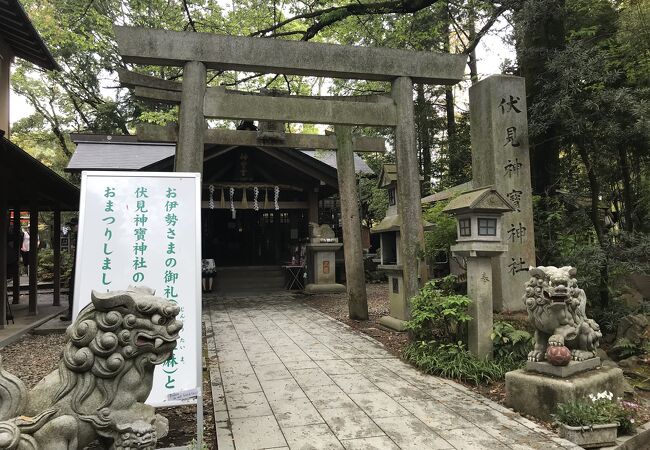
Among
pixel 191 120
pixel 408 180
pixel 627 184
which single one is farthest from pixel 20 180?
pixel 627 184

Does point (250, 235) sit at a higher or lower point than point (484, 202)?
higher

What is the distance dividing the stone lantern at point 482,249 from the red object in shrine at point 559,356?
4.53 ft

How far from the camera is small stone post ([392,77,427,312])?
22.6 ft

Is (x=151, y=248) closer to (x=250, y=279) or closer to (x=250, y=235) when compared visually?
(x=250, y=279)

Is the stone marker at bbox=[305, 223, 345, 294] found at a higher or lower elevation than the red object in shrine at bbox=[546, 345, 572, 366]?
higher

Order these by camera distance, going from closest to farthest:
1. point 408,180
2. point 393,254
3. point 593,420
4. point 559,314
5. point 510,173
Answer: point 593,420, point 559,314, point 510,173, point 408,180, point 393,254

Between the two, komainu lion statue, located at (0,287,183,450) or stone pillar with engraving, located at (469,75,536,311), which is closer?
komainu lion statue, located at (0,287,183,450)

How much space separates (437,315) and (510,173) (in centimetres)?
255

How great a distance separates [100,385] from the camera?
2.47 metres

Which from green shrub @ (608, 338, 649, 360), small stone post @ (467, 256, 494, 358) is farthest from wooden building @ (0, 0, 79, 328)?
green shrub @ (608, 338, 649, 360)

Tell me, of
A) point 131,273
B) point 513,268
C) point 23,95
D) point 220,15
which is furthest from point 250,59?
point 23,95

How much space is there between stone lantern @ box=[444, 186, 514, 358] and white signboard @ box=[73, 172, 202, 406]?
3.64 m

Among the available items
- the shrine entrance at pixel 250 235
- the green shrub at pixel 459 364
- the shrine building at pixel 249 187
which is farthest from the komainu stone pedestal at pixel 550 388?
the shrine entrance at pixel 250 235

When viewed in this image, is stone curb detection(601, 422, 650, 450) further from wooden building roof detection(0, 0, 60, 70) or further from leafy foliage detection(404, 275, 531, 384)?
wooden building roof detection(0, 0, 60, 70)
